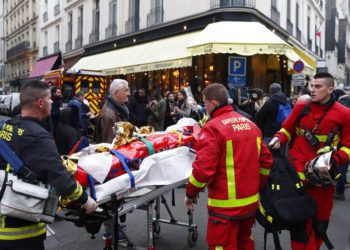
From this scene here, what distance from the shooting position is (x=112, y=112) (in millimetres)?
4965

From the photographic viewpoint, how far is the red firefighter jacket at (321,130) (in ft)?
12.7

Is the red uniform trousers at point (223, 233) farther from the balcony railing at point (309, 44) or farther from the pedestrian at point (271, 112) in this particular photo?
the balcony railing at point (309, 44)

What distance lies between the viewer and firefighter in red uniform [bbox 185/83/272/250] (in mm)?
3193

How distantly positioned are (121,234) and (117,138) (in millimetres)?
1563

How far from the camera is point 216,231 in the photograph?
10.8ft

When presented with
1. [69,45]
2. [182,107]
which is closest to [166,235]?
[182,107]

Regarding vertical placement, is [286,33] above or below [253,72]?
above

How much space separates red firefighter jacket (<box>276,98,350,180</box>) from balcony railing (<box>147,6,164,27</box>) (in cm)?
1590

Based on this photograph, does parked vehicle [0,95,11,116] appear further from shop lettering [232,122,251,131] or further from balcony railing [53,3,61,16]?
shop lettering [232,122,251,131]

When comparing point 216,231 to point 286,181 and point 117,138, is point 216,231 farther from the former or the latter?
point 117,138

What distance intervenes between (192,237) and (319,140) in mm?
2014

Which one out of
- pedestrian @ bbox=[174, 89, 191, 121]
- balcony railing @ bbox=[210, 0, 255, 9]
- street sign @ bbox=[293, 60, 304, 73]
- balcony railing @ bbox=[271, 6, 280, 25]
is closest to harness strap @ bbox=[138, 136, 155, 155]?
pedestrian @ bbox=[174, 89, 191, 121]

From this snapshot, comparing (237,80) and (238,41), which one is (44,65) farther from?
(238,41)

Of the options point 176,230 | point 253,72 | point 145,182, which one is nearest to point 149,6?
point 253,72
